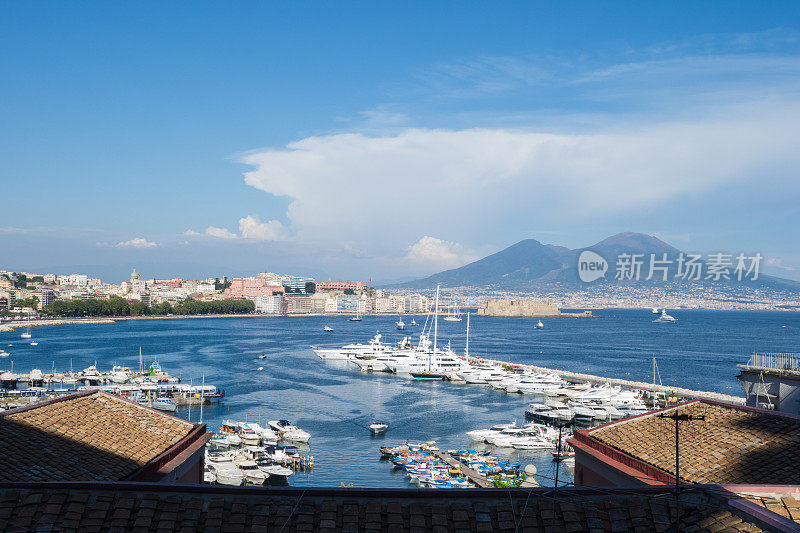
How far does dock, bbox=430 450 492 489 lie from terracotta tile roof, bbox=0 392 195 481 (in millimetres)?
9114

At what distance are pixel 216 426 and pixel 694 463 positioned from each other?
18586 millimetres

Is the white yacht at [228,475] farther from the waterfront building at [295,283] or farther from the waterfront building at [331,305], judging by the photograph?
the waterfront building at [295,283]

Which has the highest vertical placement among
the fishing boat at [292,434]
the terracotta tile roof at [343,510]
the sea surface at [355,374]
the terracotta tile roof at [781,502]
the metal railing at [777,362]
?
the metal railing at [777,362]

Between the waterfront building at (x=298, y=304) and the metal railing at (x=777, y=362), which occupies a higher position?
the metal railing at (x=777, y=362)

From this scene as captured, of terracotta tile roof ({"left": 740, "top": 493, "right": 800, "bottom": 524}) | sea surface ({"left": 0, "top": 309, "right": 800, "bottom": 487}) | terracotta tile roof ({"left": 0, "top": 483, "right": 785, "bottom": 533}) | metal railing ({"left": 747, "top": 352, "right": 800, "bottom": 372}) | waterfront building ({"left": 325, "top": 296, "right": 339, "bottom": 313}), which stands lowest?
sea surface ({"left": 0, "top": 309, "right": 800, "bottom": 487})

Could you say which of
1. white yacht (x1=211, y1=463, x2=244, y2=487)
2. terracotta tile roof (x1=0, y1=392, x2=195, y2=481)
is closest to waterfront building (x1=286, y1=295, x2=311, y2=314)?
white yacht (x1=211, y1=463, x2=244, y2=487)

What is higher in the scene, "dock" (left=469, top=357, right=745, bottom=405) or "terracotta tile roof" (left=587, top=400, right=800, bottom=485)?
"terracotta tile roof" (left=587, top=400, right=800, bottom=485)

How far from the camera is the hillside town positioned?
111344mm

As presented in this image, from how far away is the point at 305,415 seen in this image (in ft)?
77.0

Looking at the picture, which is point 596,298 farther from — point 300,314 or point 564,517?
point 564,517

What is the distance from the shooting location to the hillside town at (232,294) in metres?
111

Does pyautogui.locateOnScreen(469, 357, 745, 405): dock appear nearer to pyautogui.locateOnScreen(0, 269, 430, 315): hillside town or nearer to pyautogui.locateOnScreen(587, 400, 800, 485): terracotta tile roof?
pyautogui.locateOnScreen(587, 400, 800, 485): terracotta tile roof

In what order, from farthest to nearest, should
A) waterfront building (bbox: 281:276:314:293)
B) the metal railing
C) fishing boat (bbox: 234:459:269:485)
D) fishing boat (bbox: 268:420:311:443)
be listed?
waterfront building (bbox: 281:276:314:293) → fishing boat (bbox: 268:420:311:443) → fishing boat (bbox: 234:459:269:485) → the metal railing

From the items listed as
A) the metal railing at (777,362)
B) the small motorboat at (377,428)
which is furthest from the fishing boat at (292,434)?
the metal railing at (777,362)
